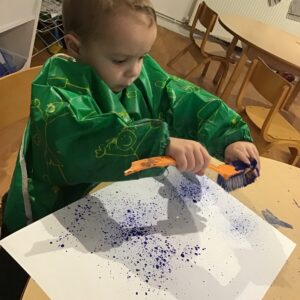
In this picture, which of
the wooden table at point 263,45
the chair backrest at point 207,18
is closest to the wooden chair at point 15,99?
the wooden table at point 263,45

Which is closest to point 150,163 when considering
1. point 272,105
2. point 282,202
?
point 282,202

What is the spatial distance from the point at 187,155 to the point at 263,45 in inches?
73.3

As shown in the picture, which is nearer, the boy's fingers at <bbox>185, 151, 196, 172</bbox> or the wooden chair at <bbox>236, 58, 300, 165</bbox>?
the boy's fingers at <bbox>185, 151, 196, 172</bbox>

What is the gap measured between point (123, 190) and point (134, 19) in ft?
0.89

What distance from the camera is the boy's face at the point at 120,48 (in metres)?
0.57

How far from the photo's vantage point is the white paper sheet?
479mm

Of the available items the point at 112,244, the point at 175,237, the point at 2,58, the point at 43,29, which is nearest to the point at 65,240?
the point at 112,244

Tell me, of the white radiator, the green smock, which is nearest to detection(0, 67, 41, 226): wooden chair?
the green smock

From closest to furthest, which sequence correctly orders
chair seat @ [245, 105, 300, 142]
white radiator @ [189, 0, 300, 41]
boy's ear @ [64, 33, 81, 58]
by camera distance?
boy's ear @ [64, 33, 81, 58] < chair seat @ [245, 105, 300, 142] < white radiator @ [189, 0, 300, 41]

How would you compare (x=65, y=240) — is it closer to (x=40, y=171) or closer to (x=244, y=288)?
(x=40, y=171)

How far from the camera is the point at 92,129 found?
20.3 inches

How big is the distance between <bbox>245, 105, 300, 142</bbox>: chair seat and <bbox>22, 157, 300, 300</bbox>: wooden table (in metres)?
0.97

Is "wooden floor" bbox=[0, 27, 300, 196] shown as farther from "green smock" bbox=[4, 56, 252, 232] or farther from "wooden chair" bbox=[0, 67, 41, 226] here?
"wooden chair" bbox=[0, 67, 41, 226]

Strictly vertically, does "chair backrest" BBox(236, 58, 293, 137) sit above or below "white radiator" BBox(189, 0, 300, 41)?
below
